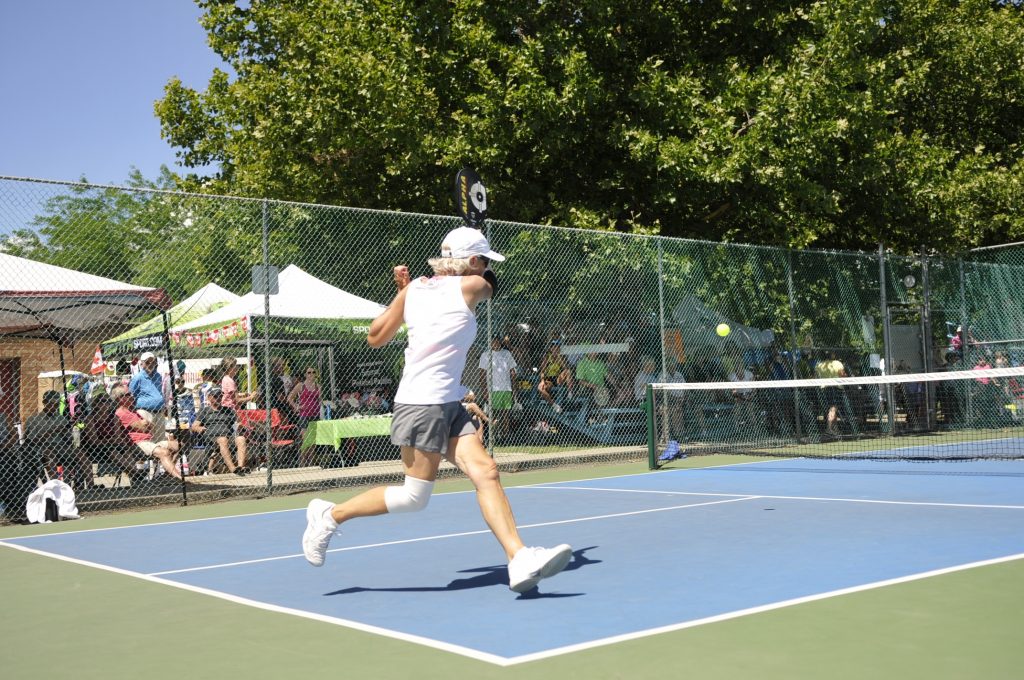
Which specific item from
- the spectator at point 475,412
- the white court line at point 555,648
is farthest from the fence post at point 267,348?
the white court line at point 555,648

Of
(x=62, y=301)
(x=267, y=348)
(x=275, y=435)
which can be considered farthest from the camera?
(x=275, y=435)

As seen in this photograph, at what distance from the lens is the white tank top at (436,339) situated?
568 centimetres

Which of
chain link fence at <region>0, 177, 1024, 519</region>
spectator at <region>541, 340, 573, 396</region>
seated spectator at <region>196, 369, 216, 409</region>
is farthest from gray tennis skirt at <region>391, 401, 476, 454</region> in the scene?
seated spectator at <region>196, 369, 216, 409</region>

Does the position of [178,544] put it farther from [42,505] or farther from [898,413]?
[898,413]

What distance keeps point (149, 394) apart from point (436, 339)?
355 inches

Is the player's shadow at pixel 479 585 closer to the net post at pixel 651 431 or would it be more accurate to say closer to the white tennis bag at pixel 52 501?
the white tennis bag at pixel 52 501

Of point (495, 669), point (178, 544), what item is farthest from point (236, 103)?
point (495, 669)

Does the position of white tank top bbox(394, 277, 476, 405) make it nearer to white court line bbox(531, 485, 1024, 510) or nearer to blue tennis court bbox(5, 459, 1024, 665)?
blue tennis court bbox(5, 459, 1024, 665)

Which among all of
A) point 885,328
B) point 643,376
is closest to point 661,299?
point 643,376

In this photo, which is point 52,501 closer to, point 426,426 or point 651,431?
point 426,426

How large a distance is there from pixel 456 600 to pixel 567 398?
1002 centimetres

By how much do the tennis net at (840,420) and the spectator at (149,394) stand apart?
603 centimetres

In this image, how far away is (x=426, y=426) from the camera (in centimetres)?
563

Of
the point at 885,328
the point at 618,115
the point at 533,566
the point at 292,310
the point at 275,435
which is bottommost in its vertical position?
the point at 533,566
